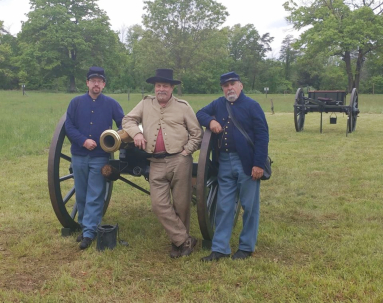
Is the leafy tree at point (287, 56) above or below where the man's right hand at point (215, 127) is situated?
above

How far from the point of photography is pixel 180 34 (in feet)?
141

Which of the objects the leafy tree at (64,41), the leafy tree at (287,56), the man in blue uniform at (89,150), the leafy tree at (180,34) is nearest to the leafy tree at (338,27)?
the leafy tree at (180,34)

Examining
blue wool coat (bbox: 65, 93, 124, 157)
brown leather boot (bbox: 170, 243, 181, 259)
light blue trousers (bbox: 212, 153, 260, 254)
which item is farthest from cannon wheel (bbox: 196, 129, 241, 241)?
blue wool coat (bbox: 65, 93, 124, 157)

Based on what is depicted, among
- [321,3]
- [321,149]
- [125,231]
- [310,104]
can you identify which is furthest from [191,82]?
[125,231]

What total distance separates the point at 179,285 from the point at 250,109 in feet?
5.18

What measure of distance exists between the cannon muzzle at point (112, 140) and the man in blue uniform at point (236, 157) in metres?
0.71

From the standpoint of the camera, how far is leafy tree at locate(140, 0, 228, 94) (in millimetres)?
41719

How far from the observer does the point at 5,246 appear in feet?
13.7

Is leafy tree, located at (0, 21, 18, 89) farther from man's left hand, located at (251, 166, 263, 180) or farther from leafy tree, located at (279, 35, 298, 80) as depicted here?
man's left hand, located at (251, 166, 263, 180)

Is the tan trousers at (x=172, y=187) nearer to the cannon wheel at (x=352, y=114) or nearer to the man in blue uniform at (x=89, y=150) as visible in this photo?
the man in blue uniform at (x=89, y=150)

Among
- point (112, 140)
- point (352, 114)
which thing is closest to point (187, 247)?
point (112, 140)

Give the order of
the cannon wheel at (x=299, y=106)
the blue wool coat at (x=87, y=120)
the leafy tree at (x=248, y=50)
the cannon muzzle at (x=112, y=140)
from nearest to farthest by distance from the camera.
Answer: the cannon muzzle at (x=112, y=140), the blue wool coat at (x=87, y=120), the cannon wheel at (x=299, y=106), the leafy tree at (x=248, y=50)

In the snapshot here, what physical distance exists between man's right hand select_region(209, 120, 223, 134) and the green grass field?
1138mm

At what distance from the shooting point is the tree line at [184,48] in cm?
3809
